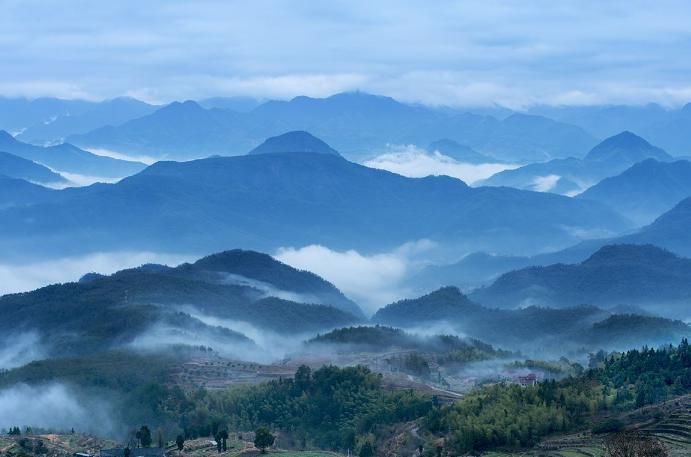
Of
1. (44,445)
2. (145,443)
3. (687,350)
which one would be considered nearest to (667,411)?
(687,350)

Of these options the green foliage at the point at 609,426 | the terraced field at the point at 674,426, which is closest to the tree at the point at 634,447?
the terraced field at the point at 674,426

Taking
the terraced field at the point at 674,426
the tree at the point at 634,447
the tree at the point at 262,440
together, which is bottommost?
the tree at the point at 634,447

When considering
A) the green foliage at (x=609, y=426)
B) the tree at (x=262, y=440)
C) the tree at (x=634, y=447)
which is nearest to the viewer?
the tree at (x=634, y=447)

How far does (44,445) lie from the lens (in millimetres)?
168750

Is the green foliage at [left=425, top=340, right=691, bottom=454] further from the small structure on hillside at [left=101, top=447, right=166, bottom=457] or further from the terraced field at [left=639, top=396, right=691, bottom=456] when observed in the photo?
the small structure on hillside at [left=101, top=447, right=166, bottom=457]

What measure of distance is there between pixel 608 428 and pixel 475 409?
2336cm

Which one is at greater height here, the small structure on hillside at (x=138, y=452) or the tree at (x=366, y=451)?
the small structure on hillside at (x=138, y=452)

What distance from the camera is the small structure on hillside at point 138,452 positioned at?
158500 mm

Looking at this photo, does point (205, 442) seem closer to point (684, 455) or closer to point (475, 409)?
point (475, 409)

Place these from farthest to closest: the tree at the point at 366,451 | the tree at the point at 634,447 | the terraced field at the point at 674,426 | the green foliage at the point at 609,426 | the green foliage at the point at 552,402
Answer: the tree at the point at 366,451 < the green foliage at the point at 552,402 < the green foliage at the point at 609,426 < the terraced field at the point at 674,426 < the tree at the point at 634,447

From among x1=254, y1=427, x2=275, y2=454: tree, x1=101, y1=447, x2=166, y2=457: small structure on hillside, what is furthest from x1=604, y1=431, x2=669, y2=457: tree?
x1=101, y1=447, x2=166, y2=457: small structure on hillside

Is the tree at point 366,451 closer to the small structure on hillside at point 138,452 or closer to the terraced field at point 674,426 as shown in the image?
the small structure on hillside at point 138,452

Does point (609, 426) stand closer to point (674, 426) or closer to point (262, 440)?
point (674, 426)

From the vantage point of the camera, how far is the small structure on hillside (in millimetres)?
158500
